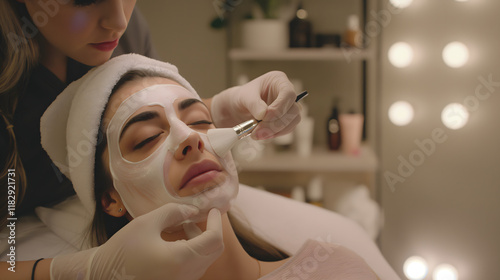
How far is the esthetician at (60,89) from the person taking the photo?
505mm

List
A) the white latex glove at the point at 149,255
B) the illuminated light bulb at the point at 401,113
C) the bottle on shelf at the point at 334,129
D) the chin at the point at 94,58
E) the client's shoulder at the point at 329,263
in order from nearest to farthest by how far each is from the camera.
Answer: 1. the white latex glove at the point at 149,255
2. the chin at the point at 94,58
3. the client's shoulder at the point at 329,263
4. the illuminated light bulb at the point at 401,113
5. the bottle on shelf at the point at 334,129

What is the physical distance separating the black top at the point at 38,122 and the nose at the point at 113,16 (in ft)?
0.35

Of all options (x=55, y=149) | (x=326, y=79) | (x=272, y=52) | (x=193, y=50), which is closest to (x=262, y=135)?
(x=193, y=50)

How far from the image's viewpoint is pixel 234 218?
2.72 ft

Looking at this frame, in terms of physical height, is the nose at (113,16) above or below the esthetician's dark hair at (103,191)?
above

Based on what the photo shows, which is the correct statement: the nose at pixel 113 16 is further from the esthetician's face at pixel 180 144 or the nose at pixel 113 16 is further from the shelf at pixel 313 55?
the shelf at pixel 313 55

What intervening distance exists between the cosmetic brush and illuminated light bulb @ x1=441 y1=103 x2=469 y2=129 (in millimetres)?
603

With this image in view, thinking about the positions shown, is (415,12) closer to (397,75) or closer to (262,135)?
(397,75)

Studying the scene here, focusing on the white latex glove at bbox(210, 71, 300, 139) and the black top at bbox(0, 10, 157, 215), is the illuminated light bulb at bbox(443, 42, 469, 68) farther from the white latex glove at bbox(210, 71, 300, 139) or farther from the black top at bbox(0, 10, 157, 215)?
the black top at bbox(0, 10, 157, 215)

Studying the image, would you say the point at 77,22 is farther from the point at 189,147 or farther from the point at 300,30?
the point at 300,30

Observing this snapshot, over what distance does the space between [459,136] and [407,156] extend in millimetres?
182

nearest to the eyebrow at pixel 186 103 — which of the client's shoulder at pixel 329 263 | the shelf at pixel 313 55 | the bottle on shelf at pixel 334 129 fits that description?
the client's shoulder at pixel 329 263

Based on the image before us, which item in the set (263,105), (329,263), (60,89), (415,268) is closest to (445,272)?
(415,268)

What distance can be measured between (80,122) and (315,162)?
0.71 m
